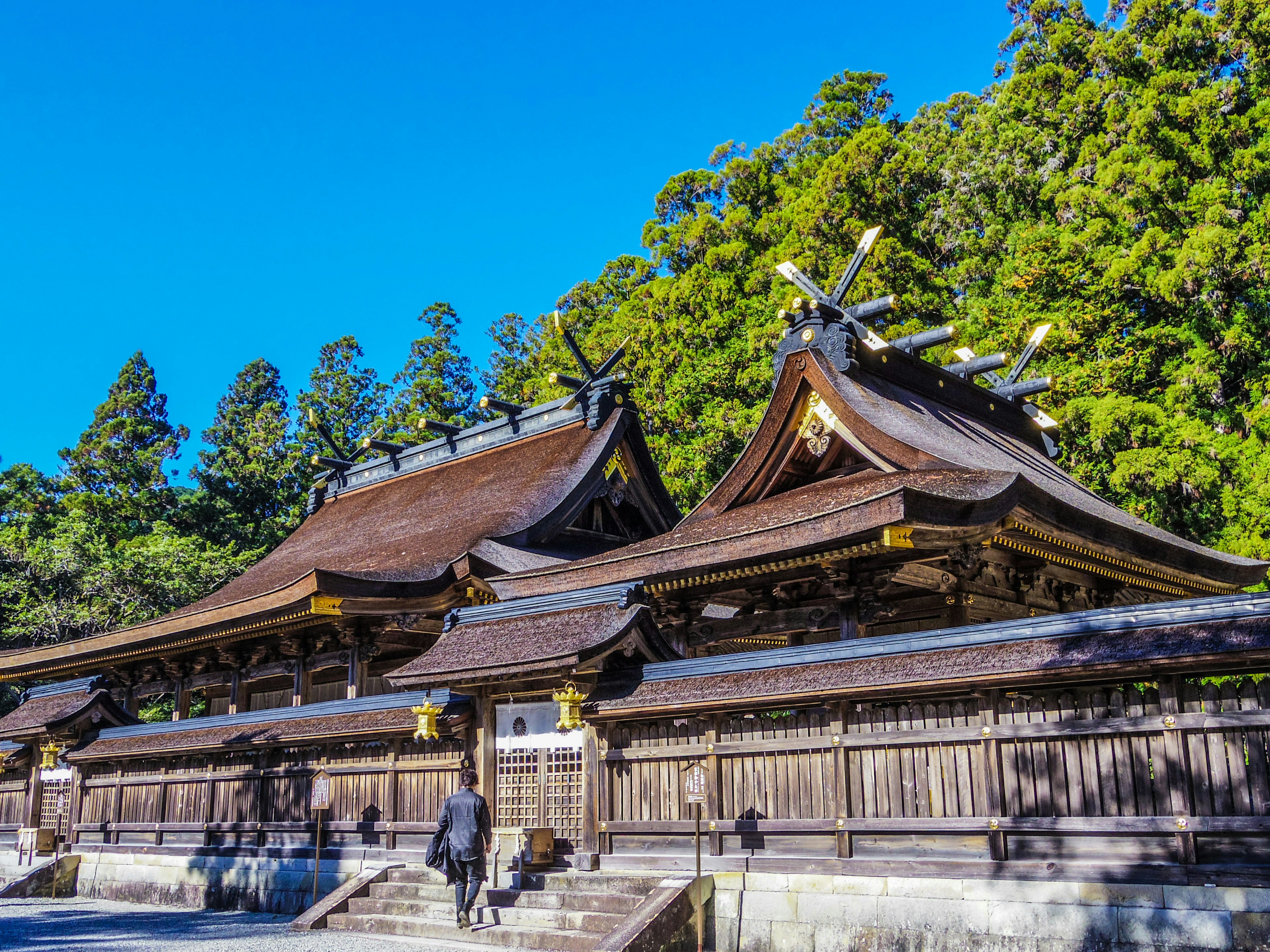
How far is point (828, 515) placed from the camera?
38.1ft

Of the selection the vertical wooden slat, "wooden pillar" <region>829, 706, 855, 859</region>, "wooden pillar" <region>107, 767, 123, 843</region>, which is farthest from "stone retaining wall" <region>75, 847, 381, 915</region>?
the vertical wooden slat

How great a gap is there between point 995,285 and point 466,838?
24.2 m

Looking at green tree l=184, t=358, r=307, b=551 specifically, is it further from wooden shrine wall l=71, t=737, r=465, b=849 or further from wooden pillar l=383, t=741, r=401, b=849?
wooden pillar l=383, t=741, r=401, b=849

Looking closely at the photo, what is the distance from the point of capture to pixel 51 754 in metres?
19.7

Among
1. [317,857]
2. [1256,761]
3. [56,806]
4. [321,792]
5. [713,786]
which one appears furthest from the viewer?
[56,806]

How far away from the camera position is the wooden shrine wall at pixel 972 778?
27.0 feet

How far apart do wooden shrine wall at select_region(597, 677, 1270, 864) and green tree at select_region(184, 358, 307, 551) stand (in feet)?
115

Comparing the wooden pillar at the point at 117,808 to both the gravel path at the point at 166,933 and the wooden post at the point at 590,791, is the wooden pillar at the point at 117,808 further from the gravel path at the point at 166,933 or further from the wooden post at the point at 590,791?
the wooden post at the point at 590,791

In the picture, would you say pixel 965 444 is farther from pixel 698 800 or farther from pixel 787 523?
pixel 698 800

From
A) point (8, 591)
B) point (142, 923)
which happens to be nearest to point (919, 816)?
point (142, 923)

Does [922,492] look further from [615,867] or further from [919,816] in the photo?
[615,867]

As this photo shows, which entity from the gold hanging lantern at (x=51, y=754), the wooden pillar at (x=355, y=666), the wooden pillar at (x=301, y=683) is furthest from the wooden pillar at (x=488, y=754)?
the gold hanging lantern at (x=51, y=754)

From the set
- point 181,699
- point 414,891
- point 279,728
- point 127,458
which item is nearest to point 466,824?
point 414,891

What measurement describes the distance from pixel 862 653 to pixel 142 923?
1001 centimetres
